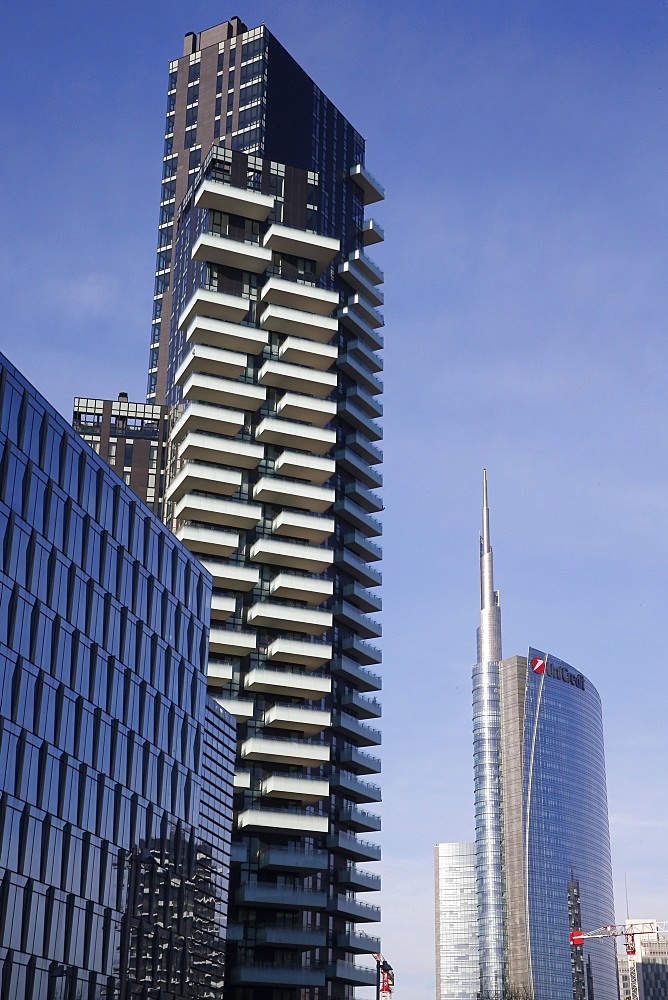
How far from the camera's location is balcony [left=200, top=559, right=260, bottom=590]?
118 meters

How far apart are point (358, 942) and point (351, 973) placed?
2.95 meters

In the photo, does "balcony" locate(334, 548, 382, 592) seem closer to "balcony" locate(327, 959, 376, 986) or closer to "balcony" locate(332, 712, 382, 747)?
"balcony" locate(332, 712, 382, 747)

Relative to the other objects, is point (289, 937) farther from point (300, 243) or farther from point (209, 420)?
point (300, 243)

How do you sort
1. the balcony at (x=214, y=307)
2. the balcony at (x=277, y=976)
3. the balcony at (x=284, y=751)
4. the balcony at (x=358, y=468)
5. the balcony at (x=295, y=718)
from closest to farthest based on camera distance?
1. the balcony at (x=277, y=976)
2. the balcony at (x=284, y=751)
3. the balcony at (x=295, y=718)
4. the balcony at (x=214, y=307)
5. the balcony at (x=358, y=468)

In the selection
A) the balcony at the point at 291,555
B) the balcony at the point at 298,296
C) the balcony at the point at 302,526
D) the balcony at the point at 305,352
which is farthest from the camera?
the balcony at the point at 298,296

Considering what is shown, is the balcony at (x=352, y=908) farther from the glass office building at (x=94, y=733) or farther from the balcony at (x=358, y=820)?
the glass office building at (x=94, y=733)

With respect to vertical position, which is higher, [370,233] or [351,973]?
[370,233]

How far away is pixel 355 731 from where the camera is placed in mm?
127375

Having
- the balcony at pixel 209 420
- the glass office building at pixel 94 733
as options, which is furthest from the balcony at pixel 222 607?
the glass office building at pixel 94 733

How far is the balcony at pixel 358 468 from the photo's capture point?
135 m

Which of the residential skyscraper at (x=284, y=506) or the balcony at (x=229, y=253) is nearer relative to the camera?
the residential skyscraper at (x=284, y=506)

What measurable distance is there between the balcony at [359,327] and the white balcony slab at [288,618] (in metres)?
33.5

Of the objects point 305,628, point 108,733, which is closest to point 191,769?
point 108,733

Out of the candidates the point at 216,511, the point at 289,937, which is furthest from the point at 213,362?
the point at 289,937
